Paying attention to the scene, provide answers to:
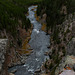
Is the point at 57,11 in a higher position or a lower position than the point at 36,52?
higher

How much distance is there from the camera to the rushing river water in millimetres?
21009

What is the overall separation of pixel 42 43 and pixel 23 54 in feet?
28.5

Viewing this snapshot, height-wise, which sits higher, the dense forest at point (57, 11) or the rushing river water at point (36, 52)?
the dense forest at point (57, 11)

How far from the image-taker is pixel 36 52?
2667 cm

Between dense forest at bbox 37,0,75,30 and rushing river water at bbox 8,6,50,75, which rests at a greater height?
dense forest at bbox 37,0,75,30

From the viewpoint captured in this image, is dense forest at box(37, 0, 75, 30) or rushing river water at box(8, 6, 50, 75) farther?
dense forest at box(37, 0, 75, 30)

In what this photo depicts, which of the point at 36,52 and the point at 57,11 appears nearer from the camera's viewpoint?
the point at 36,52

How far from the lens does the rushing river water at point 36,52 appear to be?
2101 centimetres

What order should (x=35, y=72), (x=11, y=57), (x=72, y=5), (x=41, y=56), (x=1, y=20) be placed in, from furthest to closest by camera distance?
(x=72, y=5), (x=1, y=20), (x=41, y=56), (x=11, y=57), (x=35, y=72)

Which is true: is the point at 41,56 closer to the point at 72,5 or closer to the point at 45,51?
the point at 45,51

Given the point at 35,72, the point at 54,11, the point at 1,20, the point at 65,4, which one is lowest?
the point at 35,72

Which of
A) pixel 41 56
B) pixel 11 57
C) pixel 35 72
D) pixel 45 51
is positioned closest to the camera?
pixel 35 72

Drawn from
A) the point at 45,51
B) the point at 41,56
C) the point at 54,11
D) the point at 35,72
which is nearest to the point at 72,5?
the point at 54,11

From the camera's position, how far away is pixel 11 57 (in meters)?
21.7
